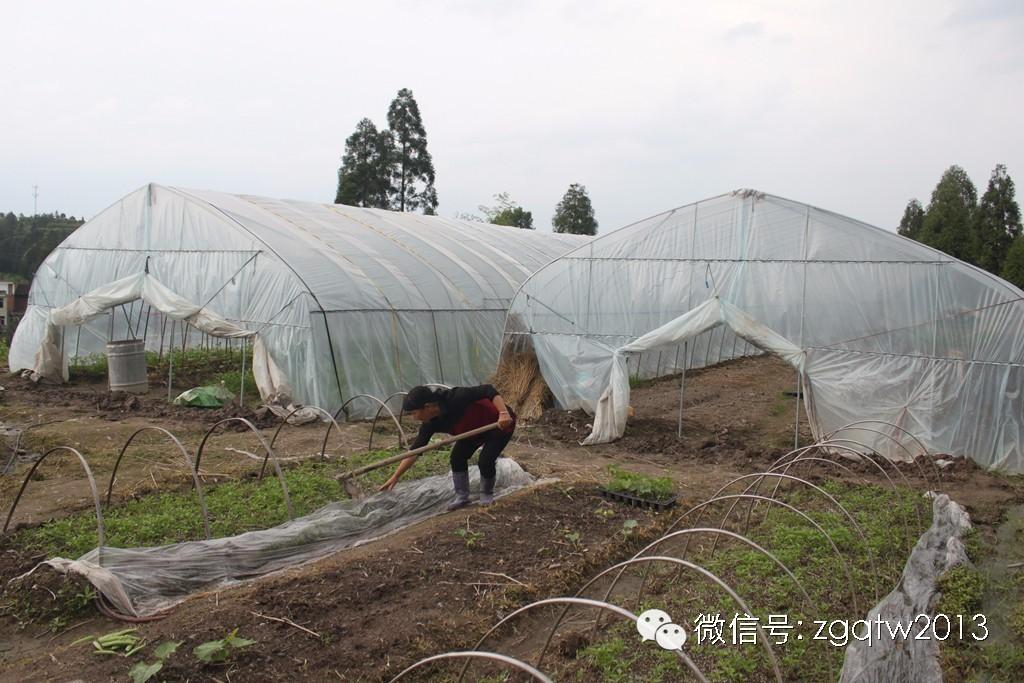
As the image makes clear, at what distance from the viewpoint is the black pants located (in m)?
6.90

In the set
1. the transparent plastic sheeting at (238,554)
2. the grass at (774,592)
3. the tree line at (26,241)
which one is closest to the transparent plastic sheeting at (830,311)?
the grass at (774,592)

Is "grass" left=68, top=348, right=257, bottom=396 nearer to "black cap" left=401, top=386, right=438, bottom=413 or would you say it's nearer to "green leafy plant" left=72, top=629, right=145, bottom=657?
"black cap" left=401, top=386, right=438, bottom=413

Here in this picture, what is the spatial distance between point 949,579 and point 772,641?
1649mm

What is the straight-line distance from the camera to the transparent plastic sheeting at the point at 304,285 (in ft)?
42.9

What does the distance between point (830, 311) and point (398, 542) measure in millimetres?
7045

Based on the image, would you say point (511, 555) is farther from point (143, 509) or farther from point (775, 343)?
point (775, 343)

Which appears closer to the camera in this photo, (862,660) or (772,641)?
(862,660)

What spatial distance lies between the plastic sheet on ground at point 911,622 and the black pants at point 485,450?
3.26m

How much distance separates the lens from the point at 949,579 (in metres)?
5.32

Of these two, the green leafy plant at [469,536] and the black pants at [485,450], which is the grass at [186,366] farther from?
the green leafy plant at [469,536]

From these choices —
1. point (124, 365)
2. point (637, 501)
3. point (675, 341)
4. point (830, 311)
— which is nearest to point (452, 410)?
point (637, 501)

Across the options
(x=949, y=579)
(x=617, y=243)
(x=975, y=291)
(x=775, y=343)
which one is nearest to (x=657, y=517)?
(x=949, y=579)

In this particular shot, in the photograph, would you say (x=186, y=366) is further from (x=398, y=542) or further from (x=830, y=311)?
(x=830, y=311)

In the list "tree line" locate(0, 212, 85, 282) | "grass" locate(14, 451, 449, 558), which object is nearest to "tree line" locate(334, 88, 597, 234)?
"tree line" locate(0, 212, 85, 282)
